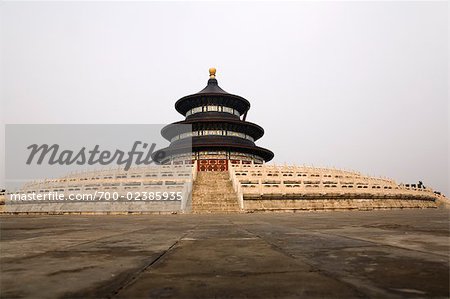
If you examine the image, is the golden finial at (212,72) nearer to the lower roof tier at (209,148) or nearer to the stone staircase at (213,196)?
the lower roof tier at (209,148)

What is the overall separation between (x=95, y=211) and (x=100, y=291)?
16.5 meters

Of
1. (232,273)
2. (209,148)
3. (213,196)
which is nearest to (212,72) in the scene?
(209,148)

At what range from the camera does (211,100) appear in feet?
152

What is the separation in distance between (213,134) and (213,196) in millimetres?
24349

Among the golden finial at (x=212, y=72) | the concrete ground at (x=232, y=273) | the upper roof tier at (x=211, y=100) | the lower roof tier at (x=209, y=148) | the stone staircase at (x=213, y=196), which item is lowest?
the stone staircase at (x=213, y=196)

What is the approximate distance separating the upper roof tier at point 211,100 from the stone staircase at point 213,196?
23.7 meters

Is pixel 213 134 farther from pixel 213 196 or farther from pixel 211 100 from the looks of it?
pixel 213 196

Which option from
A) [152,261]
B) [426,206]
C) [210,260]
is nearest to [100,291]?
[152,261]

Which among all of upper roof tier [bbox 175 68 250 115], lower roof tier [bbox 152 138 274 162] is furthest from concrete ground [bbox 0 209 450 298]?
upper roof tier [bbox 175 68 250 115]

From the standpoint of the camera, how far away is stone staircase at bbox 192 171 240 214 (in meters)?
17.1

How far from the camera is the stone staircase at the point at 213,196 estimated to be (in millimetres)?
17141

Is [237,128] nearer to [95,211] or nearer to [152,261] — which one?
[95,211]

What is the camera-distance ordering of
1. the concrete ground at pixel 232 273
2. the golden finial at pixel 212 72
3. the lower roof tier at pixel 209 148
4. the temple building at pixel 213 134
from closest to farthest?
the concrete ground at pixel 232 273, the lower roof tier at pixel 209 148, the temple building at pixel 213 134, the golden finial at pixel 212 72

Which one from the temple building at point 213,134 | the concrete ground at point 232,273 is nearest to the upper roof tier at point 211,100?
the temple building at point 213,134
